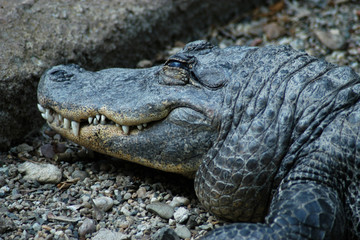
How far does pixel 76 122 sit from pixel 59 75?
55cm

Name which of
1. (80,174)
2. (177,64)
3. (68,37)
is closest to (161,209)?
(80,174)

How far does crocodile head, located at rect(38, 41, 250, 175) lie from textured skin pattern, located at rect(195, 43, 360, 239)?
0.16 metres

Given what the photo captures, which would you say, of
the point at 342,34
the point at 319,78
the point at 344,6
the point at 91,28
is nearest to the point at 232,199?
the point at 319,78

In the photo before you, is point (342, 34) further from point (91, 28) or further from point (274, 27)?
point (91, 28)

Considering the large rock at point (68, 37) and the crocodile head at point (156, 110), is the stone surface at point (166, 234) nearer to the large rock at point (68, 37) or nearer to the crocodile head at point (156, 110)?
the crocodile head at point (156, 110)

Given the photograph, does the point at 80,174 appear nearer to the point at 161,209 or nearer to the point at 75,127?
the point at 75,127

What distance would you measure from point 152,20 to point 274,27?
69.1 inches

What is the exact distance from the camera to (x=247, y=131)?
3242 millimetres

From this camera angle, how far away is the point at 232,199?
10.8 ft

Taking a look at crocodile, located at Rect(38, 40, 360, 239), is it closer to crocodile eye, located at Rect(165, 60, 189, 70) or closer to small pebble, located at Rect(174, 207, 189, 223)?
crocodile eye, located at Rect(165, 60, 189, 70)

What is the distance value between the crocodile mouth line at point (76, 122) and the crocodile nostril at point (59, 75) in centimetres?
28

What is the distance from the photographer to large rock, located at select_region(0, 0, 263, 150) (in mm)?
4488

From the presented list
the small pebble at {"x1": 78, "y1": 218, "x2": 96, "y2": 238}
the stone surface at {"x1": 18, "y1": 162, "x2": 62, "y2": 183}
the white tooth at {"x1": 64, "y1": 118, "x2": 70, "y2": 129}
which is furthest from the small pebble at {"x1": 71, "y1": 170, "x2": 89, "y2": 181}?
the small pebble at {"x1": 78, "y1": 218, "x2": 96, "y2": 238}

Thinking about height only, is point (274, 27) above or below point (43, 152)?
above
